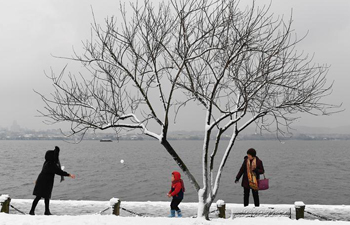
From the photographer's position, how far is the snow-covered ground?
557 centimetres

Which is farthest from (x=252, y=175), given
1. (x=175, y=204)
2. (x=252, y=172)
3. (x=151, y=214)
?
(x=151, y=214)

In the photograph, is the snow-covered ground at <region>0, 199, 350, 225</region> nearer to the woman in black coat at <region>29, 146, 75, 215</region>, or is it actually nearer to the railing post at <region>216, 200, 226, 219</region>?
the railing post at <region>216, 200, 226, 219</region>

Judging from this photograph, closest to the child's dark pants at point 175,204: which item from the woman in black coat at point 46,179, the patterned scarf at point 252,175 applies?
the patterned scarf at point 252,175

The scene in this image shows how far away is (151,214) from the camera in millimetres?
7570

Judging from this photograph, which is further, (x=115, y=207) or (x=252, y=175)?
(x=252, y=175)

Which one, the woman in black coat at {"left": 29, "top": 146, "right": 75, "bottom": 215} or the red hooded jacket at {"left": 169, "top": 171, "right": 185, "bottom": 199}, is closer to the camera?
the woman in black coat at {"left": 29, "top": 146, "right": 75, "bottom": 215}

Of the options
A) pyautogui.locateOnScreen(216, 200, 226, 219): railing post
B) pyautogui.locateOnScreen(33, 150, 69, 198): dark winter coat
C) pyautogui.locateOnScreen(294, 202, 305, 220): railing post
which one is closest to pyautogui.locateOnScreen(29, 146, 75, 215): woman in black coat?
pyautogui.locateOnScreen(33, 150, 69, 198): dark winter coat

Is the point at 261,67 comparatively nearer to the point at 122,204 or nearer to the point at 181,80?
the point at 181,80

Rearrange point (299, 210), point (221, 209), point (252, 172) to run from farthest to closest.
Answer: point (252, 172) < point (221, 209) < point (299, 210)

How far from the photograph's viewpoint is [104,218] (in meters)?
5.70

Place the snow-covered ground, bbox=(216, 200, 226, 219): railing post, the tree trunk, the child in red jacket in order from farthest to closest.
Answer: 1. the child in red jacket
2. bbox=(216, 200, 226, 219): railing post
3. the tree trunk
4. the snow-covered ground

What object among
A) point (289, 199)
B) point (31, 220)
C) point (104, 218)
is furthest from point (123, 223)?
point (289, 199)

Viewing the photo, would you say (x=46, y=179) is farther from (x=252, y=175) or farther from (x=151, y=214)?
(x=252, y=175)

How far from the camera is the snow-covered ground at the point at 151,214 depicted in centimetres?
Result: 557
